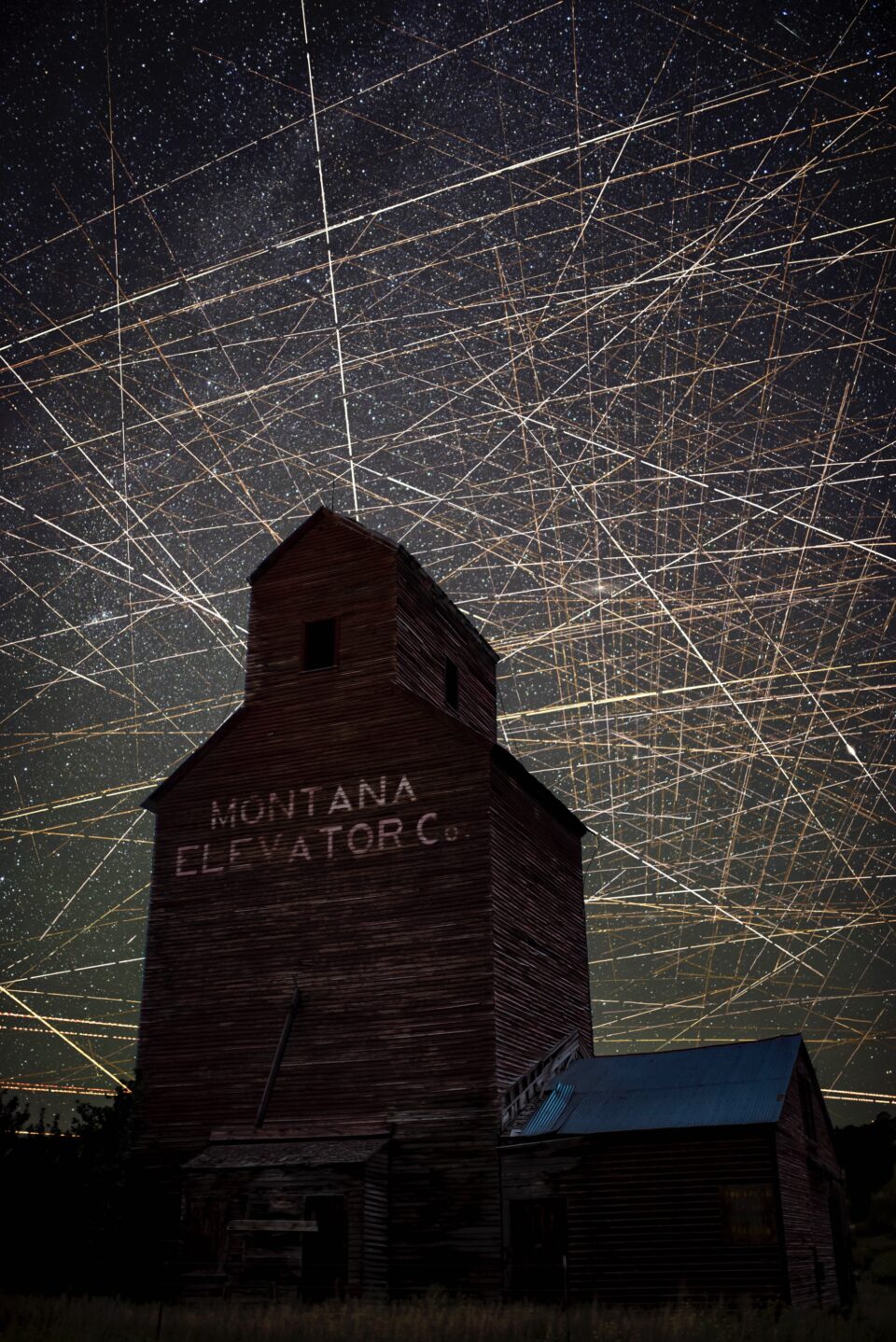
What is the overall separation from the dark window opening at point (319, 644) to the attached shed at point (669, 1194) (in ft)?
37.5

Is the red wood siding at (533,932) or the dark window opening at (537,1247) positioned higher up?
the red wood siding at (533,932)

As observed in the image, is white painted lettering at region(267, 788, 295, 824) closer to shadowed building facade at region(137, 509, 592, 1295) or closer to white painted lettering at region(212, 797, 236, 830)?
shadowed building facade at region(137, 509, 592, 1295)

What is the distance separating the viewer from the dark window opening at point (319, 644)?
2773cm

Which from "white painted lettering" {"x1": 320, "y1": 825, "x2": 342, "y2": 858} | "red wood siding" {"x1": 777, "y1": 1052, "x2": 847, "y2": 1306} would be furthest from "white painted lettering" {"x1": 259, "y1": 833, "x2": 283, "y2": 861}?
"red wood siding" {"x1": 777, "y1": 1052, "x2": 847, "y2": 1306}

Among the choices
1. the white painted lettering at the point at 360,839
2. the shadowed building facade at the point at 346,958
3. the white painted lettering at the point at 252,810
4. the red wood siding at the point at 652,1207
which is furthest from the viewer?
the white painted lettering at the point at 252,810

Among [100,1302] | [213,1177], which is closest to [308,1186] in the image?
[213,1177]

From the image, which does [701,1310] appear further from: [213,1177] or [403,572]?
[403,572]

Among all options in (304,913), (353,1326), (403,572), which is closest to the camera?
(353,1326)

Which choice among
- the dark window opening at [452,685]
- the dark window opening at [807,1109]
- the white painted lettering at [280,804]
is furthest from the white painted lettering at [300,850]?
the dark window opening at [807,1109]

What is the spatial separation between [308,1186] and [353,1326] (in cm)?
562

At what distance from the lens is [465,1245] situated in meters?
21.4

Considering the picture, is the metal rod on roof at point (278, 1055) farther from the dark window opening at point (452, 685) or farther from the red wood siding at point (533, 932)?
the dark window opening at point (452, 685)

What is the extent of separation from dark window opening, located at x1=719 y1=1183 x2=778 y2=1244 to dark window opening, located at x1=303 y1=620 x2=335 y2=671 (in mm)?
14455

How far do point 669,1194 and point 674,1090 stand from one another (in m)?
2.49
